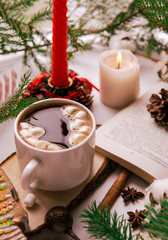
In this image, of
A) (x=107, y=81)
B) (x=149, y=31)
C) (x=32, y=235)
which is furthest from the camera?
(x=149, y=31)

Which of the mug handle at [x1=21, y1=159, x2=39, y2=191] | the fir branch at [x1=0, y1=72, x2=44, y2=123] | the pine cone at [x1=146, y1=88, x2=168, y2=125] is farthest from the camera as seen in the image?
the pine cone at [x1=146, y1=88, x2=168, y2=125]

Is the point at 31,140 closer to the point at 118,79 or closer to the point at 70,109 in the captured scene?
the point at 70,109

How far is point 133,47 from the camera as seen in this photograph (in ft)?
3.69

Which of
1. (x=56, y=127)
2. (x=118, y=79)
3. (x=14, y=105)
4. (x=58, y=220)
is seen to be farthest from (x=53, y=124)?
(x=118, y=79)

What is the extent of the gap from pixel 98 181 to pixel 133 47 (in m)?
0.65

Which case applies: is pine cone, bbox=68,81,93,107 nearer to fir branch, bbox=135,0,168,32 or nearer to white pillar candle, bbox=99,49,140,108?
white pillar candle, bbox=99,49,140,108

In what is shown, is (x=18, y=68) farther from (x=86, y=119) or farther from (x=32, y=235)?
(x=32, y=235)

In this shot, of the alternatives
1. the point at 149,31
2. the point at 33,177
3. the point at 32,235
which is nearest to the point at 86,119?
the point at 33,177

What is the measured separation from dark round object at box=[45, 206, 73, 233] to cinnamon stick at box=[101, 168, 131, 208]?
10cm

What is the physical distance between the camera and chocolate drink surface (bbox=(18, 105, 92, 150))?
62 centimetres

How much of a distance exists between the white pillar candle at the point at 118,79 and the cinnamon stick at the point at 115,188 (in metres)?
0.31

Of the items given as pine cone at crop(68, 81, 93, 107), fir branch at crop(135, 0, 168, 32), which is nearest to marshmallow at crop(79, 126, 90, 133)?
pine cone at crop(68, 81, 93, 107)

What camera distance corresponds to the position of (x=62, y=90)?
33.5 inches

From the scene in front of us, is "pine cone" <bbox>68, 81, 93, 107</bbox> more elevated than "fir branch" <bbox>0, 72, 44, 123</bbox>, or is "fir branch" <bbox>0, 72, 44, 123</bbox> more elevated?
"fir branch" <bbox>0, 72, 44, 123</bbox>
